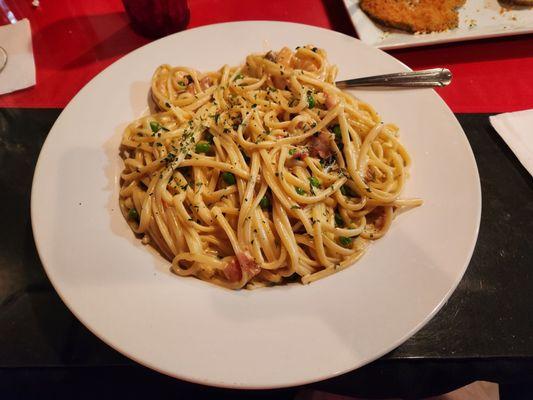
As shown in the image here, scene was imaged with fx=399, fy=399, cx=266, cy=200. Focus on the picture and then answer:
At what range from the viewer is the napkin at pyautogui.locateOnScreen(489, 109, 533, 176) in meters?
2.69

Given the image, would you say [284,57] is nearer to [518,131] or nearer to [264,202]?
[264,202]

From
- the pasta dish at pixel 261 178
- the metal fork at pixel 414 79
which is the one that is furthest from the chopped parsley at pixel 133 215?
the metal fork at pixel 414 79

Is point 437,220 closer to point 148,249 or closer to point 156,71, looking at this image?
point 148,249

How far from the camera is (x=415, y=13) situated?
134 inches

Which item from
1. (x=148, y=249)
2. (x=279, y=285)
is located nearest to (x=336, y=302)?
(x=279, y=285)

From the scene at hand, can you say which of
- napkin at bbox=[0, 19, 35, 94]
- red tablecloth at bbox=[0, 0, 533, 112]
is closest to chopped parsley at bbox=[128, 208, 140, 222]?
red tablecloth at bbox=[0, 0, 533, 112]

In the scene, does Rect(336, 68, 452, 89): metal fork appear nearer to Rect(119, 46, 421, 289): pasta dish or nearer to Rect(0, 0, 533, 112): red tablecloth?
Rect(119, 46, 421, 289): pasta dish

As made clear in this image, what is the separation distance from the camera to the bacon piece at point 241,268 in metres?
1.89

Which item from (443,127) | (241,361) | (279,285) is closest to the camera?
(241,361)

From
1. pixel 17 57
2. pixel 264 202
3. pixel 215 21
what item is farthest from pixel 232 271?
pixel 17 57

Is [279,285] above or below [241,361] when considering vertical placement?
below

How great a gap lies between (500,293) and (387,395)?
821 millimetres

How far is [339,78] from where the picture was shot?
267 centimetres

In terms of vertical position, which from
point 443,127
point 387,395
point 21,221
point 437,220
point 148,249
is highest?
point 21,221
